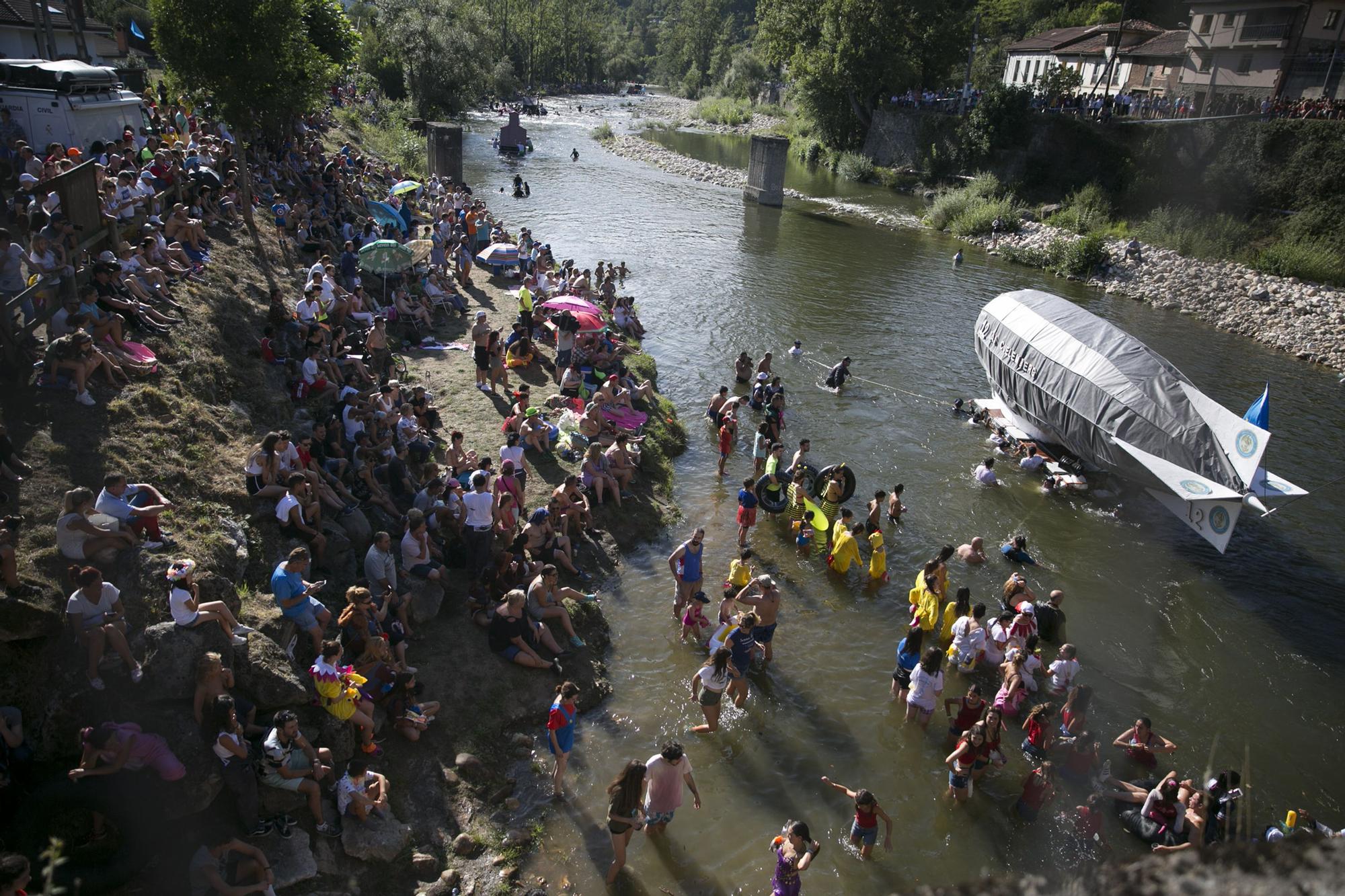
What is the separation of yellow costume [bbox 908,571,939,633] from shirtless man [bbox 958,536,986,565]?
2.52 m

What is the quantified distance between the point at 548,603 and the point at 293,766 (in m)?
4.07

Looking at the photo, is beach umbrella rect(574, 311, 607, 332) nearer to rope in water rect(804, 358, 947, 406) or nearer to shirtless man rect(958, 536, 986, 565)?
rope in water rect(804, 358, 947, 406)

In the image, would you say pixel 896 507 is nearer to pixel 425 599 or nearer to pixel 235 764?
pixel 425 599

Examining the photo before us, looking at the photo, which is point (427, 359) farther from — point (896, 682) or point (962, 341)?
point (962, 341)

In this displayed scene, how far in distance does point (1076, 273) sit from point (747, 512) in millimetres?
29259

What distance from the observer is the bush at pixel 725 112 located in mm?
87812

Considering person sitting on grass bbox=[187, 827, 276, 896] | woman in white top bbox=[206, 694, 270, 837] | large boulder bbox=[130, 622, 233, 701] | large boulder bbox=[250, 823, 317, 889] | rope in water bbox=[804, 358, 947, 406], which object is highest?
large boulder bbox=[130, 622, 233, 701]

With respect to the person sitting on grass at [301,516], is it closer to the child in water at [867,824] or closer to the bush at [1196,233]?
the child in water at [867,824]

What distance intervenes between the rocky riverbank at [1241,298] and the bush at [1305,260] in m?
0.39

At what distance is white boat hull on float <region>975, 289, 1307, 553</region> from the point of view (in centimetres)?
1490

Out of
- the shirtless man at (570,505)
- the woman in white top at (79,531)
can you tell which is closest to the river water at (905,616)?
the shirtless man at (570,505)

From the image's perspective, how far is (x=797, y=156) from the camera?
67688mm

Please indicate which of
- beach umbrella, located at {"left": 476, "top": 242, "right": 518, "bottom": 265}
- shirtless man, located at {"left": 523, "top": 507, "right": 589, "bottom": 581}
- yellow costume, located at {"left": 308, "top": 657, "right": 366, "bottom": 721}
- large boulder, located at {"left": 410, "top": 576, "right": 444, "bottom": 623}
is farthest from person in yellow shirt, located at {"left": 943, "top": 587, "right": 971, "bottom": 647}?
beach umbrella, located at {"left": 476, "top": 242, "right": 518, "bottom": 265}

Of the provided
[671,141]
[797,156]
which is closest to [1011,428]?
[797,156]
